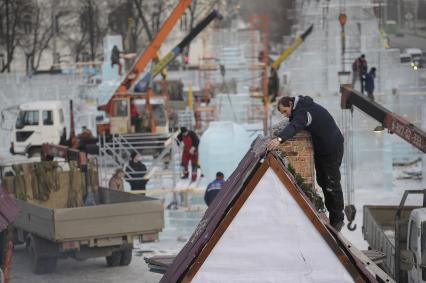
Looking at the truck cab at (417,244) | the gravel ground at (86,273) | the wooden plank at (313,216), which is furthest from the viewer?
the gravel ground at (86,273)

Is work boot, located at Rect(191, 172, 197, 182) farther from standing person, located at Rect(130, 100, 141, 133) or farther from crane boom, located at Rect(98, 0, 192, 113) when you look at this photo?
crane boom, located at Rect(98, 0, 192, 113)

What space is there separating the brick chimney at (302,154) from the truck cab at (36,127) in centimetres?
3132

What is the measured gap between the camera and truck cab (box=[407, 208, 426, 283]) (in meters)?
13.6

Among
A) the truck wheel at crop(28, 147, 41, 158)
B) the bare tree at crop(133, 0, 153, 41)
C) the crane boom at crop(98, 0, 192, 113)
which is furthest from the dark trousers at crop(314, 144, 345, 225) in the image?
the bare tree at crop(133, 0, 153, 41)

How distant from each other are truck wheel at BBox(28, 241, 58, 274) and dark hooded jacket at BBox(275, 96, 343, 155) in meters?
10.2

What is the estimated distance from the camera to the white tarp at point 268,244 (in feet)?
28.3

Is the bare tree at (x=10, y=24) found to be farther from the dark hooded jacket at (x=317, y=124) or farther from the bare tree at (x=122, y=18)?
the dark hooded jacket at (x=317, y=124)

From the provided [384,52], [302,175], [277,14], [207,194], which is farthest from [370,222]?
[277,14]

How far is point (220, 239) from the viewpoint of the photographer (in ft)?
28.8

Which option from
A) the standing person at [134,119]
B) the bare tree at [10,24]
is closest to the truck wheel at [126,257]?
the standing person at [134,119]

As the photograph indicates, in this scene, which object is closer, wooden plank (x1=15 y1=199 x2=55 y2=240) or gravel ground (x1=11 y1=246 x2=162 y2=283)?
wooden plank (x1=15 y1=199 x2=55 y2=240)

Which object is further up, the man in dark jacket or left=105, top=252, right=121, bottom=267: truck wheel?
the man in dark jacket

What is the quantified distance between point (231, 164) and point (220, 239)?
676 inches

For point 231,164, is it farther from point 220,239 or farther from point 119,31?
point 119,31
